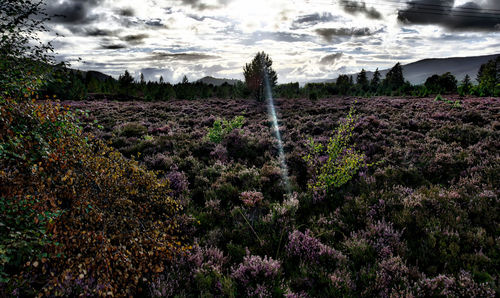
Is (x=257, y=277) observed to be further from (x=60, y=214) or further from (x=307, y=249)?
(x=60, y=214)

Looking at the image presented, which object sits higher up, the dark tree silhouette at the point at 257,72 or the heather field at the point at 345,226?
the dark tree silhouette at the point at 257,72

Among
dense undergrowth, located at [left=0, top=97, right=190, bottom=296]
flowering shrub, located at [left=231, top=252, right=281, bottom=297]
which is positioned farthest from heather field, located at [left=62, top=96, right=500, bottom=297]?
dense undergrowth, located at [left=0, top=97, right=190, bottom=296]

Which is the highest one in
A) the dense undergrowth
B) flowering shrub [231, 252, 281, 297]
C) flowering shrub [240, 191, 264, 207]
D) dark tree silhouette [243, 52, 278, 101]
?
dark tree silhouette [243, 52, 278, 101]

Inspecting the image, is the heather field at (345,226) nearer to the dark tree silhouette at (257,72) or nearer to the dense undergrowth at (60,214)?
the dense undergrowth at (60,214)

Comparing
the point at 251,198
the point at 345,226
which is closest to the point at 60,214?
the point at 251,198

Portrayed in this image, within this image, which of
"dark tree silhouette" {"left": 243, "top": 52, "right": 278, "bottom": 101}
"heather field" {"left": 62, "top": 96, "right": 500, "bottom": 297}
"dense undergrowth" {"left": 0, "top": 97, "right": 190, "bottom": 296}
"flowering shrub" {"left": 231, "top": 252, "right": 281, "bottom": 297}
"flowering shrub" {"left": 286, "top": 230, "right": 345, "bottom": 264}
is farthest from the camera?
"dark tree silhouette" {"left": 243, "top": 52, "right": 278, "bottom": 101}

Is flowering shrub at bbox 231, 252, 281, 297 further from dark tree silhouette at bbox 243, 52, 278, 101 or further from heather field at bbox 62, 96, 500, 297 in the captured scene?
dark tree silhouette at bbox 243, 52, 278, 101

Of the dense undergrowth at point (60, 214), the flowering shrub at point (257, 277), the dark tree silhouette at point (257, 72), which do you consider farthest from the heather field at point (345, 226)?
the dark tree silhouette at point (257, 72)

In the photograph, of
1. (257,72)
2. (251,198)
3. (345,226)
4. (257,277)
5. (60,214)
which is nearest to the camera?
(60,214)

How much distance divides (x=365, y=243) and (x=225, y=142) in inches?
337

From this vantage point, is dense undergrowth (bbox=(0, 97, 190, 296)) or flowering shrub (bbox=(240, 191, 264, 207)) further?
flowering shrub (bbox=(240, 191, 264, 207))

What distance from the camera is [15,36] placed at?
15.6 feet

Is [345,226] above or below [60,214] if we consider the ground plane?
below

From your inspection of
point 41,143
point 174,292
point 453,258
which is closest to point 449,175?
point 453,258
